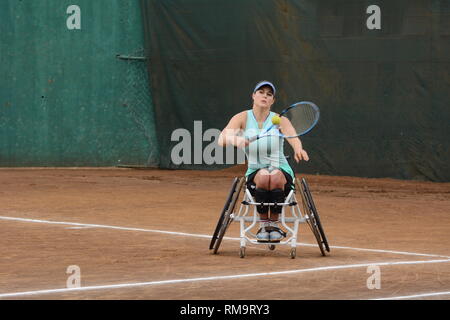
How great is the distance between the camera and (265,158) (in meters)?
7.98

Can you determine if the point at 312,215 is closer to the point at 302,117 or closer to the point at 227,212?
the point at 227,212

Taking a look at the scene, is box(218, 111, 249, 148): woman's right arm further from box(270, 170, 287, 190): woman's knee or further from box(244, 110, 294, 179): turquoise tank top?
box(270, 170, 287, 190): woman's knee

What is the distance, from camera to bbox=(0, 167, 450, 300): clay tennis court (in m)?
6.36

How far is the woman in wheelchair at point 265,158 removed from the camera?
7828 mm

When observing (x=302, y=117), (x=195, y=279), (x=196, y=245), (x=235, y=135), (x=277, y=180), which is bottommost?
(x=196, y=245)

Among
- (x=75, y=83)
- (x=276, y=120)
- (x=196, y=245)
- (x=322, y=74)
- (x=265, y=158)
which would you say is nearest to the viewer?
(x=276, y=120)

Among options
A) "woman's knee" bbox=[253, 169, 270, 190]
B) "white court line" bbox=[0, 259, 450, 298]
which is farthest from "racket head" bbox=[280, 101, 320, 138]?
"white court line" bbox=[0, 259, 450, 298]

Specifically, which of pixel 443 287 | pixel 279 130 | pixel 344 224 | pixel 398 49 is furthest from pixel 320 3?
pixel 443 287

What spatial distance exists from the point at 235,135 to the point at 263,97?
0.42 meters

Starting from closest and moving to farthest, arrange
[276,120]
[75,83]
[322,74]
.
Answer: [276,120] < [322,74] < [75,83]

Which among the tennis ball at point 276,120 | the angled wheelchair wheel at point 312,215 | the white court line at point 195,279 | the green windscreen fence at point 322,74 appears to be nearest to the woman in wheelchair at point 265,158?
the angled wheelchair wheel at point 312,215

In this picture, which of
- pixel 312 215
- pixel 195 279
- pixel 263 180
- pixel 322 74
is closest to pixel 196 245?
pixel 263 180

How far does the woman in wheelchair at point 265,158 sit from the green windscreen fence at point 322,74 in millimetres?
7241

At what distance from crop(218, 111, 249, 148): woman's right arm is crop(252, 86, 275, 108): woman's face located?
0.15m
